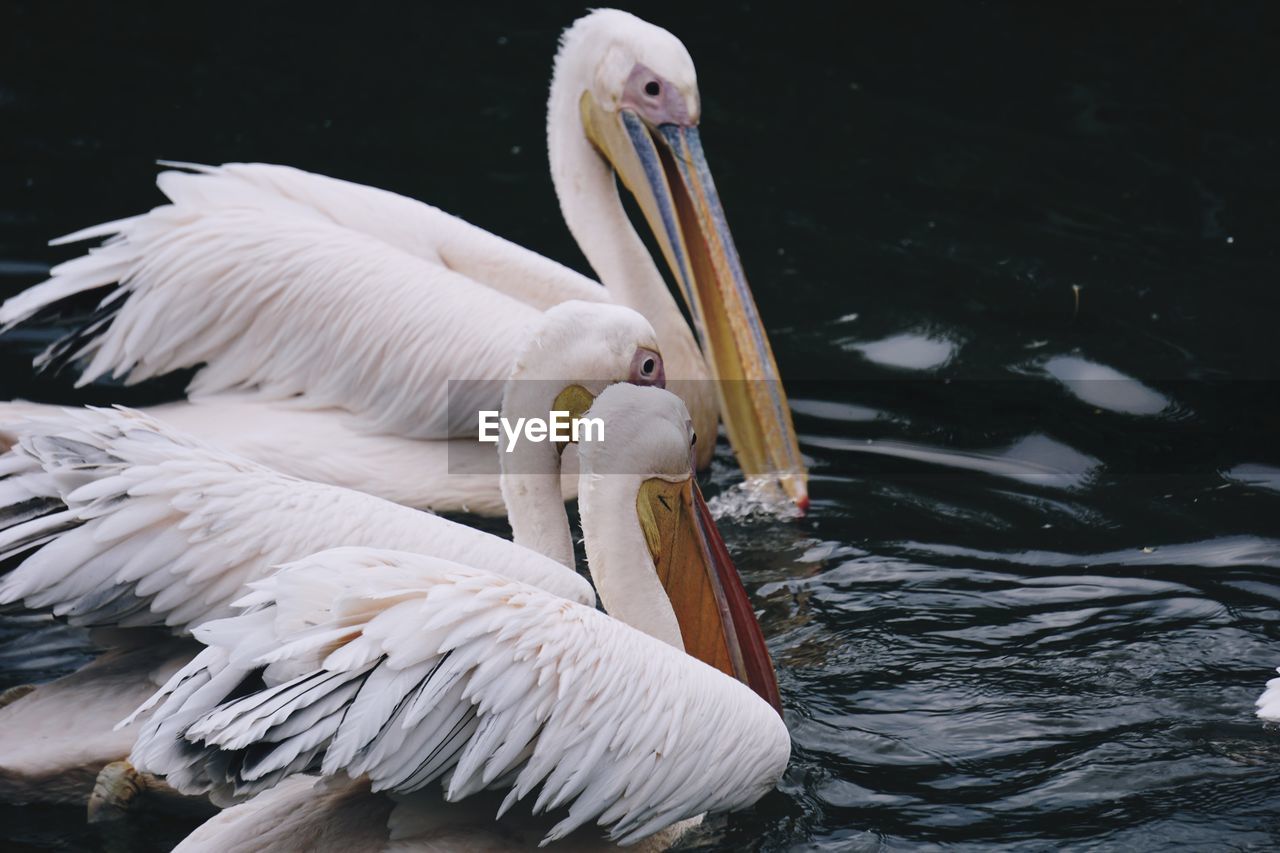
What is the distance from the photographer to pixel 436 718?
260 cm

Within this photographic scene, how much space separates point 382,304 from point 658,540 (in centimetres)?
143

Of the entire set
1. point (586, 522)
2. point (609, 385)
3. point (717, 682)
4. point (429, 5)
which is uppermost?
point (429, 5)

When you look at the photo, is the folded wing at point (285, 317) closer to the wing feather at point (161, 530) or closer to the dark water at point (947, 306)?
the dark water at point (947, 306)

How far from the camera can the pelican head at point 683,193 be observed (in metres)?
4.64

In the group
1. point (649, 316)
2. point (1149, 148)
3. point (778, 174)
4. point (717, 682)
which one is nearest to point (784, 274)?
point (778, 174)

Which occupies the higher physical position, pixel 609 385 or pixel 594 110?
pixel 594 110

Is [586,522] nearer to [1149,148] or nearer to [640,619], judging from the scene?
[640,619]

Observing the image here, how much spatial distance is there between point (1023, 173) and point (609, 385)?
3.69 metres

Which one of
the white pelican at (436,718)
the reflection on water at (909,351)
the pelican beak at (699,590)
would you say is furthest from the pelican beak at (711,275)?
the white pelican at (436,718)

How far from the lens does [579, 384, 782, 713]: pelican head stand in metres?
3.25

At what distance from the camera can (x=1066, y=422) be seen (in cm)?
495

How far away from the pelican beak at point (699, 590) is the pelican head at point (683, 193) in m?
1.19

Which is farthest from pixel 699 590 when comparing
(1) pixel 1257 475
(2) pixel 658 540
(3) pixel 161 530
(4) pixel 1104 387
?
(4) pixel 1104 387

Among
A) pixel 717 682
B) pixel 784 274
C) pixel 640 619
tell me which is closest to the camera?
pixel 717 682
